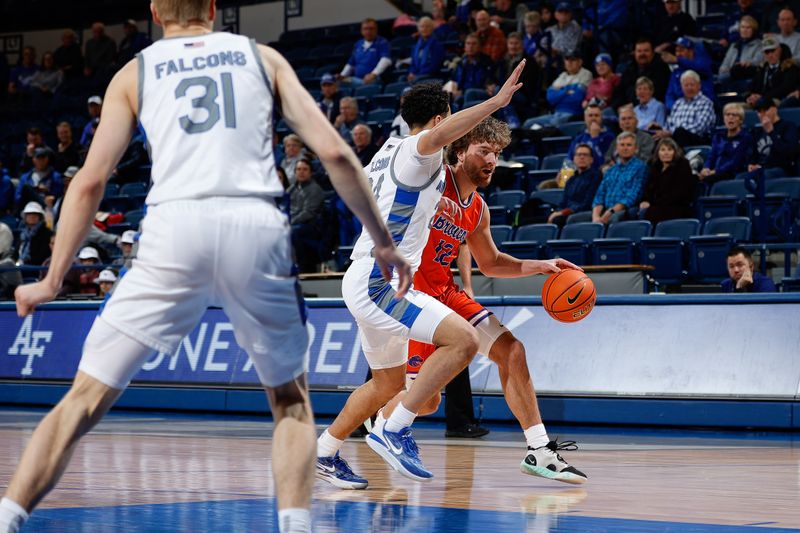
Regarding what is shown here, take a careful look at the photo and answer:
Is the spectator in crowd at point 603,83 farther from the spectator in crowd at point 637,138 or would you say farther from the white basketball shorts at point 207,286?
the white basketball shorts at point 207,286

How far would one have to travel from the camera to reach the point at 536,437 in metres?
7.28

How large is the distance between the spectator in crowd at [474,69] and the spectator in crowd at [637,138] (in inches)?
146

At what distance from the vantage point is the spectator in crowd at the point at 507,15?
19728mm

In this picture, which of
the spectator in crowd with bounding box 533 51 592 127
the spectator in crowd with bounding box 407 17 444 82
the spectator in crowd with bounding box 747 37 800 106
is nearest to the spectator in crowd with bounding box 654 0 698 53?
the spectator in crowd with bounding box 533 51 592 127

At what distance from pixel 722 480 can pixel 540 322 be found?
15.6ft

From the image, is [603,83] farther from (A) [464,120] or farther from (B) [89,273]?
(A) [464,120]

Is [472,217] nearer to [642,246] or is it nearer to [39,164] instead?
[642,246]

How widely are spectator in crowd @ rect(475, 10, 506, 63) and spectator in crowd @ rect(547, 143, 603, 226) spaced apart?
4.08 m

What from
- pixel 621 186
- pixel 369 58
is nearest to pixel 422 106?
pixel 621 186

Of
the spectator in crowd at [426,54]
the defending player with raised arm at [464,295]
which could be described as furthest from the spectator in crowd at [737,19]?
the defending player with raised arm at [464,295]

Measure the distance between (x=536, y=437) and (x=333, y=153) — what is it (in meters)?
3.82

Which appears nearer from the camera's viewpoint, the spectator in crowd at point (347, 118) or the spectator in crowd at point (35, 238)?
the spectator in crowd at point (347, 118)

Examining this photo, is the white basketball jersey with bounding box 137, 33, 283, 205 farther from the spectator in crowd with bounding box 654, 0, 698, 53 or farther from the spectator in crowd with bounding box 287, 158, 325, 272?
the spectator in crowd with bounding box 654, 0, 698, 53

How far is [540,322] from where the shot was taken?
11914 millimetres
